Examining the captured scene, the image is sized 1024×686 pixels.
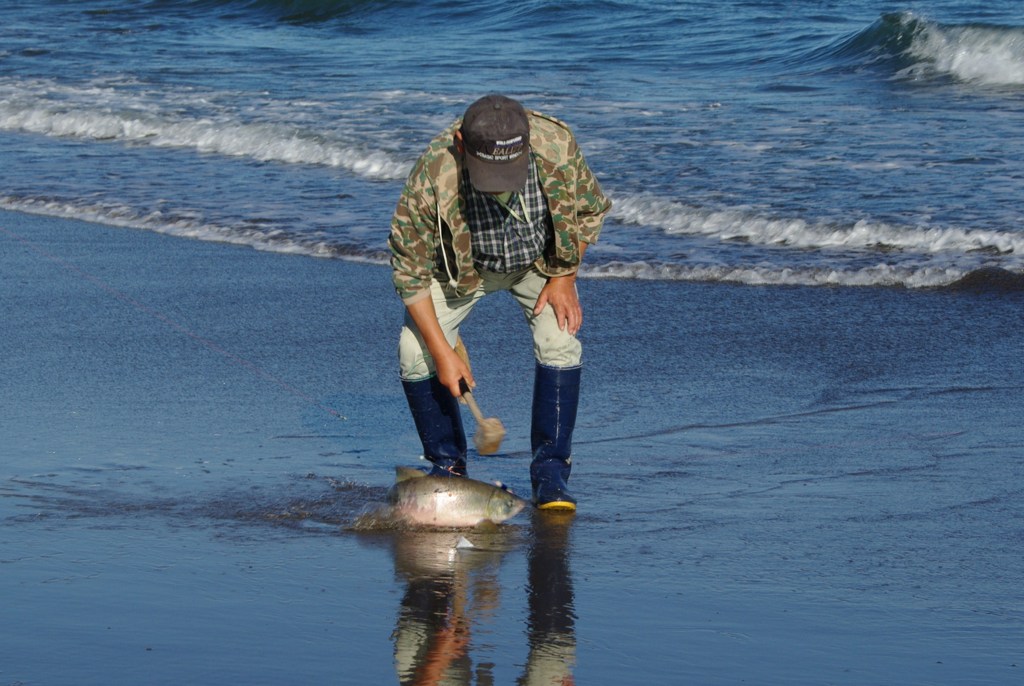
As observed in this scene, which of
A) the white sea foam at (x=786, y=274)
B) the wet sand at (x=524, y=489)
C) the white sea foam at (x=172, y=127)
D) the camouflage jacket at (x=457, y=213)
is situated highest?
the camouflage jacket at (x=457, y=213)

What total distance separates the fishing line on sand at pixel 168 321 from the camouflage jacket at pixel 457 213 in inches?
60.5

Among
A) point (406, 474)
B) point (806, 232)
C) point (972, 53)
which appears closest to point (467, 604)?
point (406, 474)

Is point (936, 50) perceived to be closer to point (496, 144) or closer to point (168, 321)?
point (168, 321)

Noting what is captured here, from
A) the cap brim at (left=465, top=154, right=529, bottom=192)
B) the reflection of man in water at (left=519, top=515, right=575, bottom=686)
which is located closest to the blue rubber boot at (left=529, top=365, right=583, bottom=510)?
the reflection of man in water at (left=519, top=515, right=575, bottom=686)

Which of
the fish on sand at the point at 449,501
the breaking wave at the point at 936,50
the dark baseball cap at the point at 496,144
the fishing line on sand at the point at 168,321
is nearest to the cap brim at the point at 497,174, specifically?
the dark baseball cap at the point at 496,144

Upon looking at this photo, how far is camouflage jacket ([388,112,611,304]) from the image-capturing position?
382cm

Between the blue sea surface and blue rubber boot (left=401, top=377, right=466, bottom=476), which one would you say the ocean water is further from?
blue rubber boot (left=401, top=377, right=466, bottom=476)

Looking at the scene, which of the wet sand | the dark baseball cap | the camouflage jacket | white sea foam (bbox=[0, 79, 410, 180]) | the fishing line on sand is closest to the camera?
the wet sand

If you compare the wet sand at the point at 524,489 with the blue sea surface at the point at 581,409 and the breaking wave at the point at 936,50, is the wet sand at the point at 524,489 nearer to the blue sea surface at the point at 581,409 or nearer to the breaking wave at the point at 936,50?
the blue sea surface at the point at 581,409

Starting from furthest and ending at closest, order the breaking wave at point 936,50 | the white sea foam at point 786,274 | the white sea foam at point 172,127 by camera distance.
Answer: the breaking wave at point 936,50, the white sea foam at point 172,127, the white sea foam at point 786,274

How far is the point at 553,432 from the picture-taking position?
14.3ft

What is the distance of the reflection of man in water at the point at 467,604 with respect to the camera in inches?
128

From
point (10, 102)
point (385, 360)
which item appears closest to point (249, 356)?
point (385, 360)

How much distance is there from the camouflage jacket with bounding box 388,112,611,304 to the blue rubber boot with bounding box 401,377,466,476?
0.35 metres
